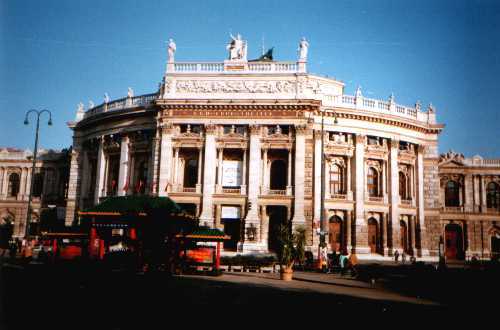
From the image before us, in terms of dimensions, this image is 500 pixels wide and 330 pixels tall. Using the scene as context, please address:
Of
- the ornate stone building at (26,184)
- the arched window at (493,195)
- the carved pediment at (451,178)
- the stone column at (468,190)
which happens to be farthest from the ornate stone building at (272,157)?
→ the ornate stone building at (26,184)

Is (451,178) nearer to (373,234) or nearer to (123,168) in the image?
(373,234)

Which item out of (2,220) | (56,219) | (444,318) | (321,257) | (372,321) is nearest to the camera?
(372,321)

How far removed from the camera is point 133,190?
47688 millimetres

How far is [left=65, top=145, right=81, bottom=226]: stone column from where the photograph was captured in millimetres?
50750

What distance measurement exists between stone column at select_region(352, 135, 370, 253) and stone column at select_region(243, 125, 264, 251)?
30.6 feet

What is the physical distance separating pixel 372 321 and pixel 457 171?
4789cm

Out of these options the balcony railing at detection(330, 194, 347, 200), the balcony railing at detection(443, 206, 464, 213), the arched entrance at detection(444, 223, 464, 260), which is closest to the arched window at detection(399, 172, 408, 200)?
the balcony railing at detection(330, 194, 347, 200)

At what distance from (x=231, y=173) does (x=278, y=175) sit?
4447mm

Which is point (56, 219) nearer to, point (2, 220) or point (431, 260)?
point (2, 220)

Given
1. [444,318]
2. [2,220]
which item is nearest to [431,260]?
[444,318]

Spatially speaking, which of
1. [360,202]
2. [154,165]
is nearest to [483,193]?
[360,202]

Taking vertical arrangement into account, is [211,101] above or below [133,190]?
above

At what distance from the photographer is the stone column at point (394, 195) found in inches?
1826

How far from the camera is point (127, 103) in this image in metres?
48.5
